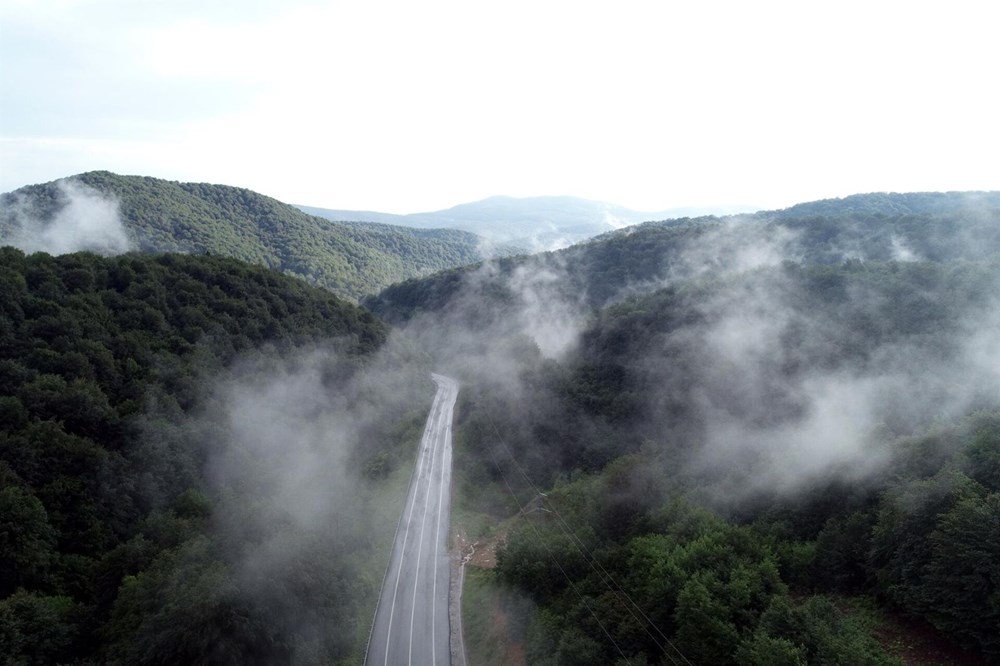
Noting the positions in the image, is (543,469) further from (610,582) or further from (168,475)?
(168,475)

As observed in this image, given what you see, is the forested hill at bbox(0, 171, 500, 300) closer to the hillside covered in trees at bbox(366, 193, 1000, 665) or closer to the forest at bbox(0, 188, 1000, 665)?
the forest at bbox(0, 188, 1000, 665)

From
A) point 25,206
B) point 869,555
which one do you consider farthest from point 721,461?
point 25,206

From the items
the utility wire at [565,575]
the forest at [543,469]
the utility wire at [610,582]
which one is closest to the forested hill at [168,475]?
the forest at [543,469]

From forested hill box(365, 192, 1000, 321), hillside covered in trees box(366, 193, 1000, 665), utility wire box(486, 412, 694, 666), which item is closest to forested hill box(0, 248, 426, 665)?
hillside covered in trees box(366, 193, 1000, 665)

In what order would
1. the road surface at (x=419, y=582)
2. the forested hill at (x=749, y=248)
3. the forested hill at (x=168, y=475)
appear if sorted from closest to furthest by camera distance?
the forested hill at (x=168, y=475) < the road surface at (x=419, y=582) < the forested hill at (x=749, y=248)

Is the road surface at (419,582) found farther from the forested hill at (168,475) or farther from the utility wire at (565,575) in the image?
the utility wire at (565,575)

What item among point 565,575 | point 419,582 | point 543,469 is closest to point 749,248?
point 543,469

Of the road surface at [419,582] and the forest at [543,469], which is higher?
the forest at [543,469]
